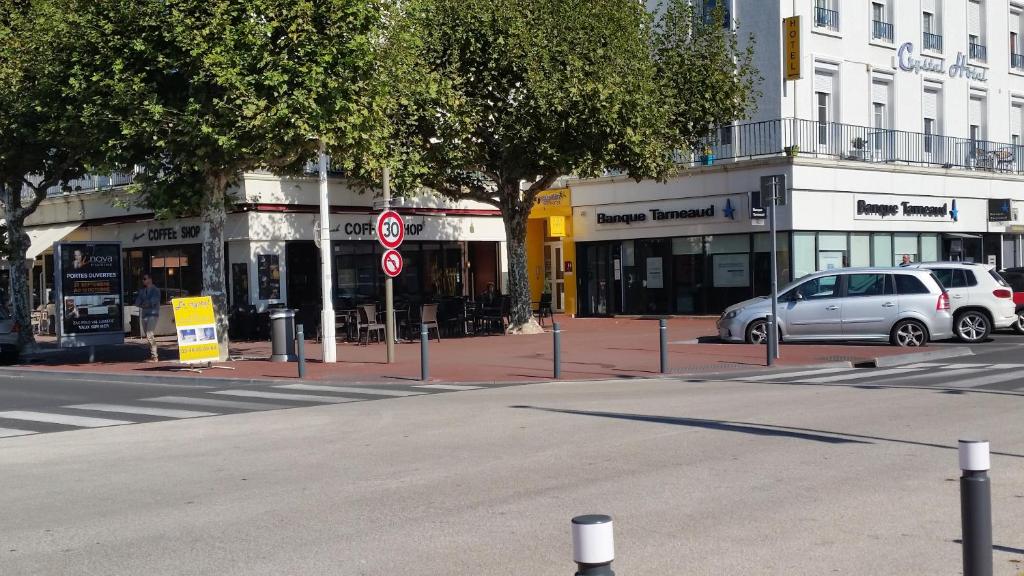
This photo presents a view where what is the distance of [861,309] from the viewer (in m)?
22.3

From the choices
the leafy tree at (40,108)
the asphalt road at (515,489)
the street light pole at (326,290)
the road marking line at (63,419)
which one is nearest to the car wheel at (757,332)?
the street light pole at (326,290)

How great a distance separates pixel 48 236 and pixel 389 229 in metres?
20.8

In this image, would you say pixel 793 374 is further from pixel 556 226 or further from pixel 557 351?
pixel 556 226

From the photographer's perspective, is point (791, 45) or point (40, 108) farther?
point (791, 45)

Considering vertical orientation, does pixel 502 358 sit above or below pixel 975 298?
Result: below

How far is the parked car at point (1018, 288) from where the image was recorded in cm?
2509

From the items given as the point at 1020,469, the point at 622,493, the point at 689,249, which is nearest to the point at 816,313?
the point at 689,249

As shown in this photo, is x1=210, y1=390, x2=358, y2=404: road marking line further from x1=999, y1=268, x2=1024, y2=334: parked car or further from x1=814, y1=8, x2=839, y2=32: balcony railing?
x1=814, y1=8, x2=839, y2=32: balcony railing

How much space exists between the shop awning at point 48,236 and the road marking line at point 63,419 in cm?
2222

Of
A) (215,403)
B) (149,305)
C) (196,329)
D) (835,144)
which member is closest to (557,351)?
(215,403)

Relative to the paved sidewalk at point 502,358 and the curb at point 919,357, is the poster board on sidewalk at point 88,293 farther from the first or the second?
the curb at point 919,357

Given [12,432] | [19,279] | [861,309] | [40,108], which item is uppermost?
[40,108]

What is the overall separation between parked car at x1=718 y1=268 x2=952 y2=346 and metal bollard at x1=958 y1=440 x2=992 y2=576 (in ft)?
60.6

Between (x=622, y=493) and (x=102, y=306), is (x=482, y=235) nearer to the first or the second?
(x=102, y=306)
